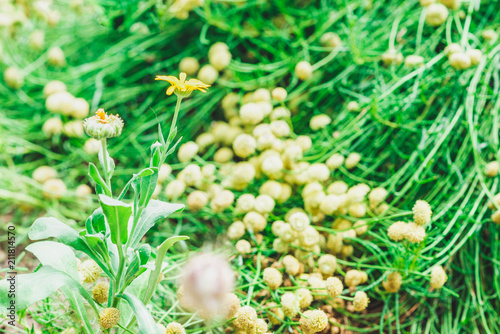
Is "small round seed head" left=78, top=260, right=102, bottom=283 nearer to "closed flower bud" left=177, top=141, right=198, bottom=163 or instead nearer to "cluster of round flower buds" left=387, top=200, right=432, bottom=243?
"closed flower bud" left=177, top=141, right=198, bottom=163

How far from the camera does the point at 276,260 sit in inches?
37.4

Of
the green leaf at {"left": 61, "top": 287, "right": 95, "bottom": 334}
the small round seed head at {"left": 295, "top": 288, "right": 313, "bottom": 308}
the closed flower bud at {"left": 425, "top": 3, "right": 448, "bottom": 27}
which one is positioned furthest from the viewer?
the closed flower bud at {"left": 425, "top": 3, "right": 448, "bottom": 27}

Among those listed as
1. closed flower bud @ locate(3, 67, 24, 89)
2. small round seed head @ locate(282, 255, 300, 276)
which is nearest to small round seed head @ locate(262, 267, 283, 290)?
small round seed head @ locate(282, 255, 300, 276)

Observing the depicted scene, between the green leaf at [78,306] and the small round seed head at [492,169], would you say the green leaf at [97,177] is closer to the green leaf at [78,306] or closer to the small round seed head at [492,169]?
the green leaf at [78,306]

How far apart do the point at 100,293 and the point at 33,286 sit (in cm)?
14

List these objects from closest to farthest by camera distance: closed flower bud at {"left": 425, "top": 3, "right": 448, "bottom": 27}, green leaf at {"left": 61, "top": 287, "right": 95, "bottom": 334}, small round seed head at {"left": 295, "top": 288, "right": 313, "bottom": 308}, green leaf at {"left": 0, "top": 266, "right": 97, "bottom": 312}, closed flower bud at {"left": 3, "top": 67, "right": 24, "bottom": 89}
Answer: green leaf at {"left": 0, "top": 266, "right": 97, "bottom": 312} → green leaf at {"left": 61, "top": 287, "right": 95, "bottom": 334} → small round seed head at {"left": 295, "top": 288, "right": 313, "bottom": 308} → closed flower bud at {"left": 425, "top": 3, "right": 448, "bottom": 27} → closed flower bud at {"left": 3, "top": 67, "right": 24, "bottom": 89}

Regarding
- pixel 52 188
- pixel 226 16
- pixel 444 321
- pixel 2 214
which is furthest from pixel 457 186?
pixel 2 214

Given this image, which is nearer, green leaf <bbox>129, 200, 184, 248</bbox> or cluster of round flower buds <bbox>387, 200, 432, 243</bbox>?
green leaf <bbox>129, 200, 184, 248</bbox>

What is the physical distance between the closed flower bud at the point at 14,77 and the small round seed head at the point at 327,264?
0.98 meters

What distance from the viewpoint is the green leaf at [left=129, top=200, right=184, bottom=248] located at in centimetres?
67

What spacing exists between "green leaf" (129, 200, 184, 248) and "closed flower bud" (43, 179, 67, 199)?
20.2 inches

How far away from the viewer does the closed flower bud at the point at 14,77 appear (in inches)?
49.1

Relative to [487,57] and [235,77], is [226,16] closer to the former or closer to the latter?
[235,77]

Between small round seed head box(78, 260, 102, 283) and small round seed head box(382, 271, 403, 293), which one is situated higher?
small round seed head box(78, 260, 102, 283)
